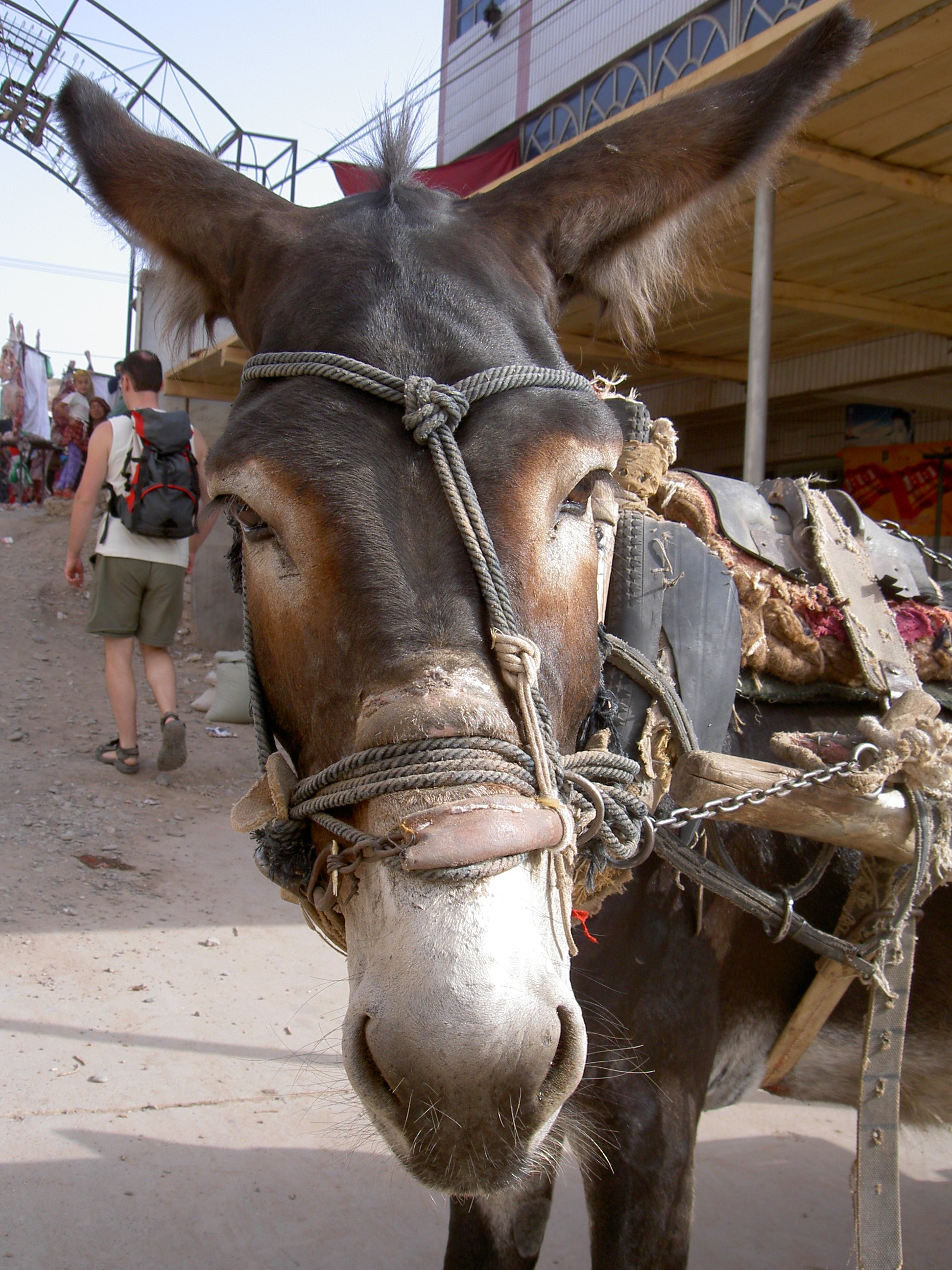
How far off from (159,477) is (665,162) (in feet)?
12.5

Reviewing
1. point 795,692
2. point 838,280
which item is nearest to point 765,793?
point 795,692

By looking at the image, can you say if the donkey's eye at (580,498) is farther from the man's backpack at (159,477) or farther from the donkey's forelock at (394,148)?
the man's backpack at (159,477)

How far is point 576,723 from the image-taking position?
142 centimetres

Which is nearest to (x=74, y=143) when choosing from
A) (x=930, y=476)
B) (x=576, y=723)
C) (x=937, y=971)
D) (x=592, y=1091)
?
(x=576, y=723)

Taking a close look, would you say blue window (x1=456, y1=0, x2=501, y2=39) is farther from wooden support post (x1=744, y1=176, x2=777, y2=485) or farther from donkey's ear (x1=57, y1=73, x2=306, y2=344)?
donkey's ear (x1=57, y1=73, x2=306, y2=344)

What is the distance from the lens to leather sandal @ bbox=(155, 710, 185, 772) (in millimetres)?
5148

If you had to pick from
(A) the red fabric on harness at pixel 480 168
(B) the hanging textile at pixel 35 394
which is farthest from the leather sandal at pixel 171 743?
(B) the hanging textile at pixel 35 394

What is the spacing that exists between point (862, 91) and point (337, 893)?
4.53m

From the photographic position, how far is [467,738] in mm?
1068

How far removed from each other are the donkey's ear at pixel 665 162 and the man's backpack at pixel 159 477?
3583 millimetres

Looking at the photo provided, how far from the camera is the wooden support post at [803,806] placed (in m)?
1.50

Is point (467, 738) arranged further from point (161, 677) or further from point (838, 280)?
point (838, 280)

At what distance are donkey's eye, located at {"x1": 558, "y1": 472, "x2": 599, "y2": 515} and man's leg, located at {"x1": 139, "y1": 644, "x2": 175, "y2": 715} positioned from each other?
4213 mm

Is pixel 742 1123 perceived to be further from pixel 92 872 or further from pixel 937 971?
pixel 92 872
